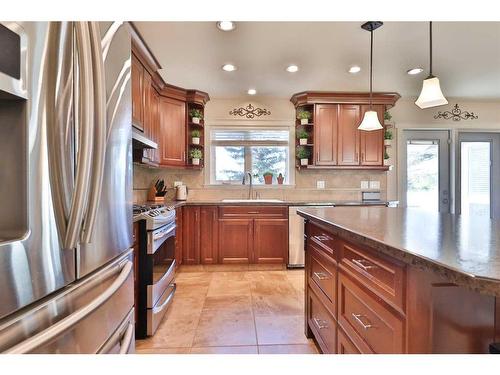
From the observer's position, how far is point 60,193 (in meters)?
0.71

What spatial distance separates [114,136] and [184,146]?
300 cm

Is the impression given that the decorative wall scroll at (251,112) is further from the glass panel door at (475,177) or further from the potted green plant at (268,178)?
the glass panel door at (475,177)

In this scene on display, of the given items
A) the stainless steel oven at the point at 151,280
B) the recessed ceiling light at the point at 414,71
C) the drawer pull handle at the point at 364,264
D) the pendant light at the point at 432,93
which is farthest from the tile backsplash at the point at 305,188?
the drawer pull handle at the point at 364,264

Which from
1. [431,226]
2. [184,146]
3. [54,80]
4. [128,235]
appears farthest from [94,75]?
[184,146]

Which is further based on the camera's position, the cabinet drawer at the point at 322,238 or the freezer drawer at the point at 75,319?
the cabinet drawer at the point at 322,238

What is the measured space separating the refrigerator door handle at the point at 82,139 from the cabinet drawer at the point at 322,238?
122cm

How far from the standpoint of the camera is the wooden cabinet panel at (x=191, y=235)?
376cm

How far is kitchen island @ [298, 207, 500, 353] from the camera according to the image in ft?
2.42

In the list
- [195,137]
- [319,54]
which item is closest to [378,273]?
[319,54]

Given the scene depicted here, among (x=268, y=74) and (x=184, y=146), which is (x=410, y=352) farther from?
(x=184, y=146)

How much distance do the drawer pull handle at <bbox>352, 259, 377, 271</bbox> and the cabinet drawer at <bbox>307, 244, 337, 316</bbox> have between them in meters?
0.27

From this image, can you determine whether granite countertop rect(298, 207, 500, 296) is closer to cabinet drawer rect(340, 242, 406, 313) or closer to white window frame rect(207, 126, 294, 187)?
cabinet drawer rect(340, 242, 406, 313)

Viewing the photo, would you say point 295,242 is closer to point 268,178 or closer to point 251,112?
point 268,178
